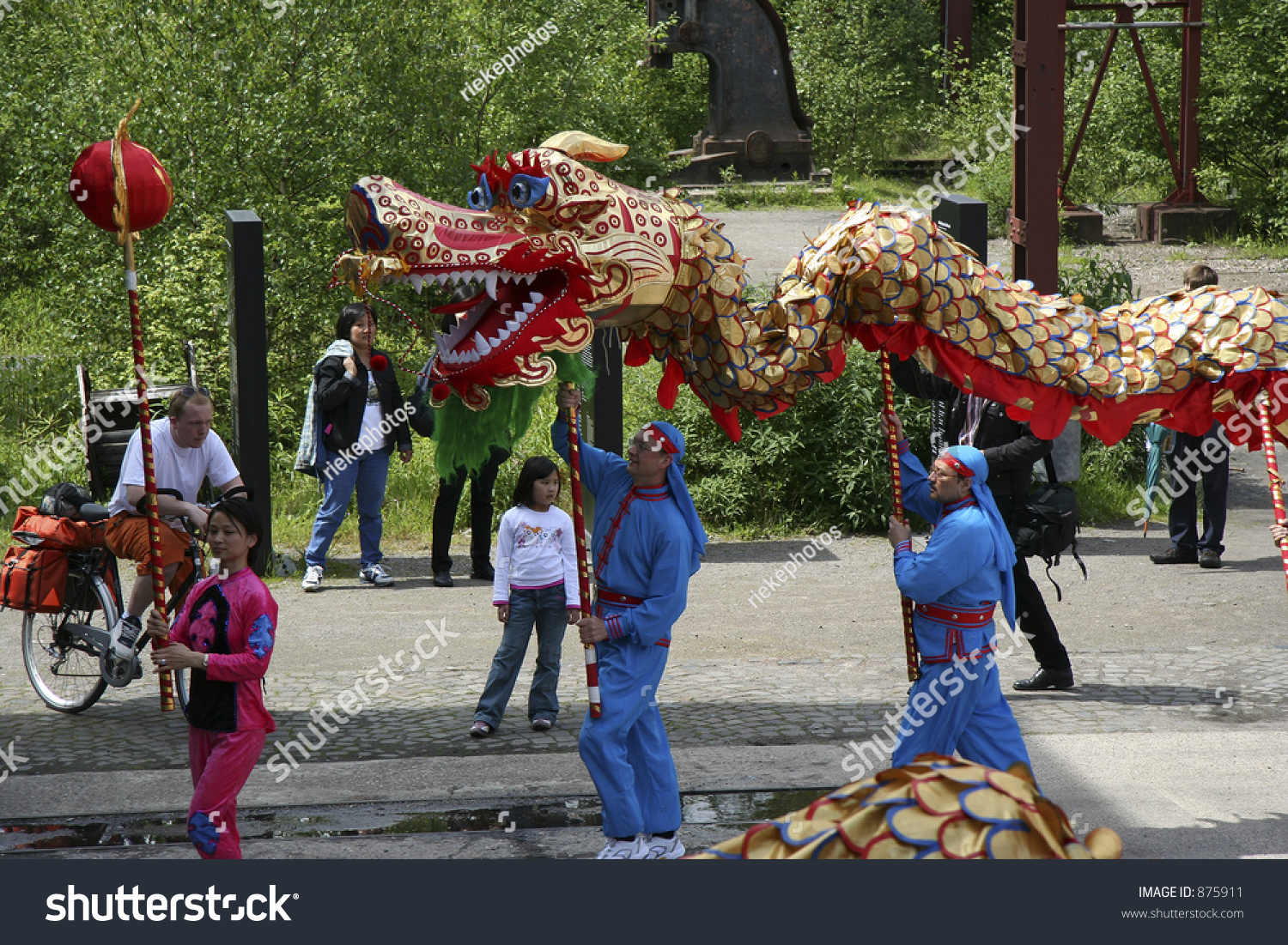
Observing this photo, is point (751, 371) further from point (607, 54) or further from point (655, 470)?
point (607, 54)

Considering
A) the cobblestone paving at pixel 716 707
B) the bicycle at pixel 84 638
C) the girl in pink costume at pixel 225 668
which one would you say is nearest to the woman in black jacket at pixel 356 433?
the cobblestone paving at pixel 716 707

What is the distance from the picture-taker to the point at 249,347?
30.1 feet

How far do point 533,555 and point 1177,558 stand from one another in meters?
5.50

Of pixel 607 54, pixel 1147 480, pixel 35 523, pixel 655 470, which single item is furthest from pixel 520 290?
pixel 607 54

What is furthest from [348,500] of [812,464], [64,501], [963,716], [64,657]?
[963,716]

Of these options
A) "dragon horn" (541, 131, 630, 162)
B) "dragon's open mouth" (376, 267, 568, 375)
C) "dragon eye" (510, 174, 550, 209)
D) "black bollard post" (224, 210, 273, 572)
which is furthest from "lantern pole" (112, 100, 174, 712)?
"black bollard post" (224, 210, 273, 572)

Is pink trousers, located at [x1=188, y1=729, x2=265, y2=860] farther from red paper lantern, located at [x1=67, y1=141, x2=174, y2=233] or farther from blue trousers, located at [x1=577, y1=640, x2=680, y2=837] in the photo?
red paper lantern, located at [x1=67, y1=141, x2=174, y2=233]

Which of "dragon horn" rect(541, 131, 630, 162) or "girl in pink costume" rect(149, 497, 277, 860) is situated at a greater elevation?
"dragon horn" rect(541, 131, 630, 162)

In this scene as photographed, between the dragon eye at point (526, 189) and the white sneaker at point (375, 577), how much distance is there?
4990mm

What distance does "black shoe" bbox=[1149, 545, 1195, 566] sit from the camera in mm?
9953

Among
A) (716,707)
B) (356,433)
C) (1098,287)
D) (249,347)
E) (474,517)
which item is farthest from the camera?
(1098,287)

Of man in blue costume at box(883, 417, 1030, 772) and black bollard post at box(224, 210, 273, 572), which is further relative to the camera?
black bollard post at box(224, 210, 273, 572)

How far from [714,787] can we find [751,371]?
6.12 feet

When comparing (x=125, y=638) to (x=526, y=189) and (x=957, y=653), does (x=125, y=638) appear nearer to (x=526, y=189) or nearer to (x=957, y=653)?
(x=526, y=189)
